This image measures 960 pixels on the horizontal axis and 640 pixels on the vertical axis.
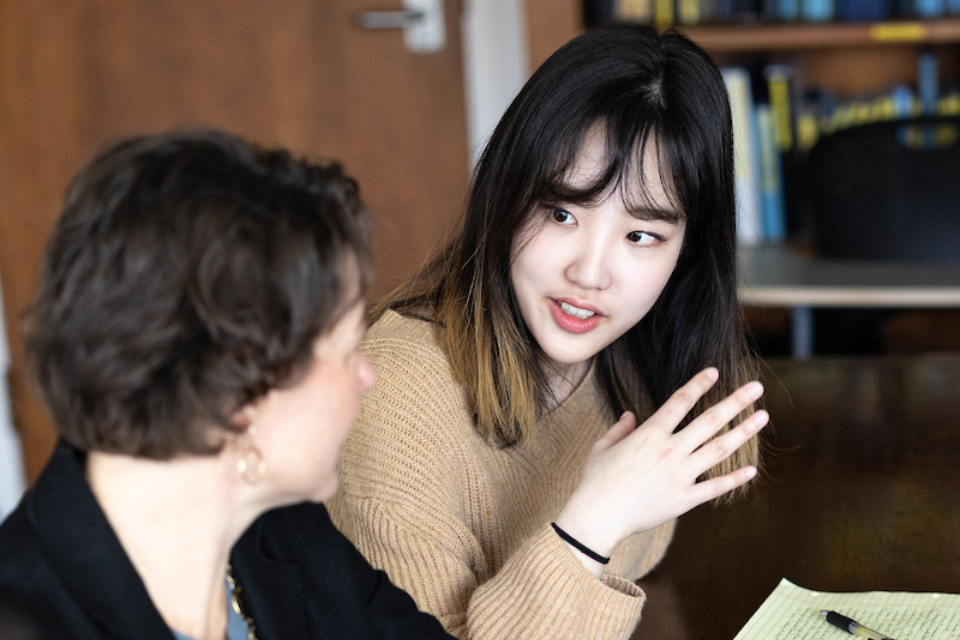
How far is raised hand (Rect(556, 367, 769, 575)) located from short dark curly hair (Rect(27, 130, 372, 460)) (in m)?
0.37

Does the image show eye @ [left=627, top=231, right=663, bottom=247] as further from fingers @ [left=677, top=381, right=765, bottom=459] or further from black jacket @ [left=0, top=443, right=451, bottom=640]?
black jacket @ [left=0, top=443, right=451, bottom=640]

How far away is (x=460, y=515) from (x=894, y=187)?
1499mm

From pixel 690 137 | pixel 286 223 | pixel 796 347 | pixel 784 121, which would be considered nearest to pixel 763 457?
pixel 690 137

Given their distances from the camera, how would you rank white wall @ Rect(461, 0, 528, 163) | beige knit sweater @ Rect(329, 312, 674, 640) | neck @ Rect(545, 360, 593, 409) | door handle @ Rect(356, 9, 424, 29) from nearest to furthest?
beige knit sweater @ Rect(329, 312, 674, 640), neck @ Rect(545, 360, 593, 409), door handle @ Rect(356, 9, 424, 29), white wall @ Rect(461, 0, 528, 163)

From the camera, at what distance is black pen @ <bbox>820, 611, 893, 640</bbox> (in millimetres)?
872

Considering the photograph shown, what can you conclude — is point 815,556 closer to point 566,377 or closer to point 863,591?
point 863,591

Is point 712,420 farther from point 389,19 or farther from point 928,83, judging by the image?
point 928,83

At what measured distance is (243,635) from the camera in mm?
811

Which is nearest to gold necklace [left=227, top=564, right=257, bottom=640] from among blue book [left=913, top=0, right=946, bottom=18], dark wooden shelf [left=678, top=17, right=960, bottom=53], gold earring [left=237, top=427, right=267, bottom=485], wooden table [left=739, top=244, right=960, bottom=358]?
gold earring [left=237, top=427, right=267, bottom=485]

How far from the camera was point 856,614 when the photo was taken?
0.91m

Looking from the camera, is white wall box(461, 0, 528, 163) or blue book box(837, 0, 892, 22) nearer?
blue book box(837, 0, 892, 22)

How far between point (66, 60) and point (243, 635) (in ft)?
6.01

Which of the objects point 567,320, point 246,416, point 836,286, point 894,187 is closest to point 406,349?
point 567,320

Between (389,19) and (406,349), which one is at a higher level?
(389,19)
